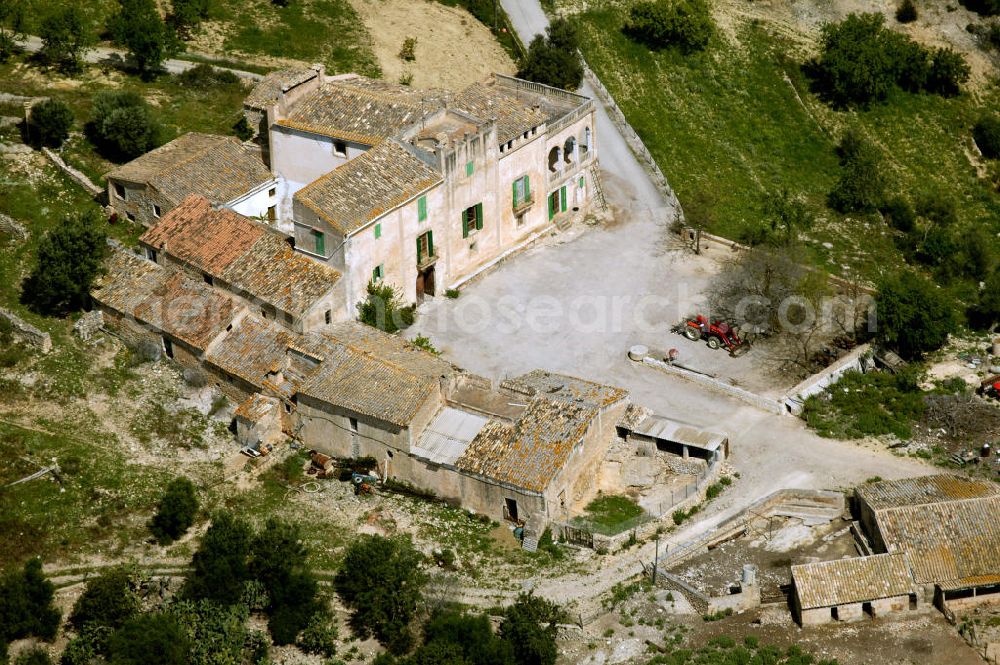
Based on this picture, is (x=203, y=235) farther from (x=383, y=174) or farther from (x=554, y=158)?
(x=554, y=158)

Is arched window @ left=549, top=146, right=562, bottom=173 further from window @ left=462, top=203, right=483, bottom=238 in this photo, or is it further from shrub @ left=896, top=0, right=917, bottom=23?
shrub @ left=896, top=0, right=917, bottom=23

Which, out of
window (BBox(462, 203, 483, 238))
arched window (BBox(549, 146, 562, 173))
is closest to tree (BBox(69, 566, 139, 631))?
window (BBox(462, 203, 483, 238))

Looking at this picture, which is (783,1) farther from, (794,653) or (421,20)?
(794,653)

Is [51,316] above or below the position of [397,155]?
below

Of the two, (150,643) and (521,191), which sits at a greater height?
(521,191)

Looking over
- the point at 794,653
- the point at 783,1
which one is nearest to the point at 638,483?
the point at 794,653

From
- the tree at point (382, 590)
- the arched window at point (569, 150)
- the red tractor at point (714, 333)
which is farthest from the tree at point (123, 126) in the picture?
the tree at point (382, 590)

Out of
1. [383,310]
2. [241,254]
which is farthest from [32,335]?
[383,310]
